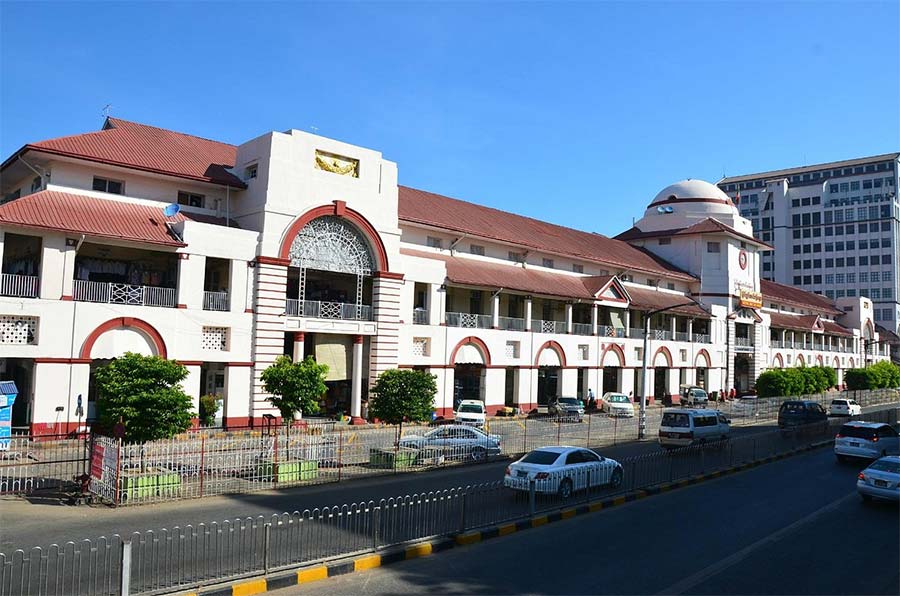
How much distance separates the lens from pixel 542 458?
18625mm

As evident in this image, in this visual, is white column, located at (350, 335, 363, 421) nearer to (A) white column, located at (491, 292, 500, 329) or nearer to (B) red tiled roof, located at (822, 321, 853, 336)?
(A) white column, located at (491, 292, 500, 329)

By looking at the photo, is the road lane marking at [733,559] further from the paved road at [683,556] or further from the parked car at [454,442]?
the parked car at [454,442]

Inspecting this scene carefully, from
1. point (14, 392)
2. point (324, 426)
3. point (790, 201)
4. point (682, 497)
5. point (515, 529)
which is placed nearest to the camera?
point (515, 529)

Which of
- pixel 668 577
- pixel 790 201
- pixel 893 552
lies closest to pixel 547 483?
pixel 668 577

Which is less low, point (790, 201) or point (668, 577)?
point (790, 201)

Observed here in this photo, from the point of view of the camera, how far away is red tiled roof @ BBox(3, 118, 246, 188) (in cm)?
2917

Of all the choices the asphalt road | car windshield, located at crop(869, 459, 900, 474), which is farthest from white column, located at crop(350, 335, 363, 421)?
car windshield, located at crop(869, 459, 900, 474)

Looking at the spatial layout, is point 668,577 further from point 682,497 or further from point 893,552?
point 682,497

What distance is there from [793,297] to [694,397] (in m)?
36.5

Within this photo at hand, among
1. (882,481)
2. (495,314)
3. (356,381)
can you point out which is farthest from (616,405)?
(882,481)

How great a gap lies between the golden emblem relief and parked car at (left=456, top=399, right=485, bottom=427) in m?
13.1

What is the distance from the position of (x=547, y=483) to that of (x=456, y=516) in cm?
338

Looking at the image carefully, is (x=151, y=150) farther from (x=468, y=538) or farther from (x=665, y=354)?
(x=665, y=354)

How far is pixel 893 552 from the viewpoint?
1330 centimetres
